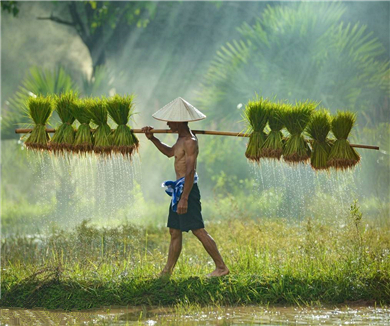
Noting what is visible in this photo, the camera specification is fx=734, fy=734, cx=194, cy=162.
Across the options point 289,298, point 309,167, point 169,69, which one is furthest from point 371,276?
point 169,69

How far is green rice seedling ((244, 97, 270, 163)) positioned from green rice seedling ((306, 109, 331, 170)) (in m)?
0.52

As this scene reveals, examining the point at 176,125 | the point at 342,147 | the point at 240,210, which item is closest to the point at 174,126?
the point at 176,125

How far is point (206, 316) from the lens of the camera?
22.4 ft

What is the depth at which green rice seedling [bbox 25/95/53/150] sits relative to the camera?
8.31 m

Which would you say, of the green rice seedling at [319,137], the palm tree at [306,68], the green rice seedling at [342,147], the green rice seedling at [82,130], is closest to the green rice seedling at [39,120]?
the green rice seedling at [82,130]

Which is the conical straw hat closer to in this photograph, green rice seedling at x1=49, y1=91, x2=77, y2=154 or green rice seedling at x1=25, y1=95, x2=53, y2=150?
green rice seedling at x1=49, y1=91, x2=77, y2=154

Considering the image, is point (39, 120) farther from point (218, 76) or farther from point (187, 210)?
point (218, 76)

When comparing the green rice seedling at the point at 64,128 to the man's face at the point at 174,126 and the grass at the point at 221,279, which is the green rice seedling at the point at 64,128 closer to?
the man's face at the point at 174,126

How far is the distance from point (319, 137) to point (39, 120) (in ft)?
10.5

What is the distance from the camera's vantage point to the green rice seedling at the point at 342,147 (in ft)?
27.0

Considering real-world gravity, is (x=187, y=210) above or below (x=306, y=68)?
below

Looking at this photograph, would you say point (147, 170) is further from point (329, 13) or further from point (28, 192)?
point (329, 13)

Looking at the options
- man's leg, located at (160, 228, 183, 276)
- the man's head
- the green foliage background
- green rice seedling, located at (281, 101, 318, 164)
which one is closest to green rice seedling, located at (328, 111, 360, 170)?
green rice seedling, located at (281, 101, 318, 164)

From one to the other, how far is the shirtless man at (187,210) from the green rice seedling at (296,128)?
1.07 meters
